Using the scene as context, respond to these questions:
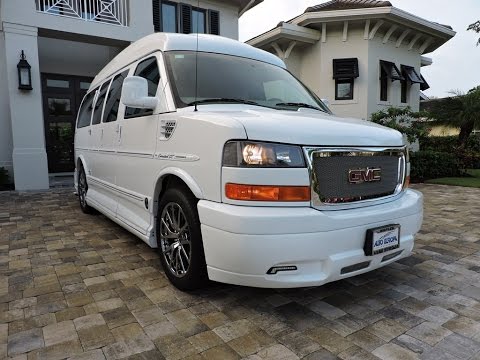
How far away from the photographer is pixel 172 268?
115 inches

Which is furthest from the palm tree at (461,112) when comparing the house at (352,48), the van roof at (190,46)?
the van roof at (190,46)

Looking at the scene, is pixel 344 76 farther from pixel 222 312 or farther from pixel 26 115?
pixel 222 312

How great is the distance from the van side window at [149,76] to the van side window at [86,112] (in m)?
1.93

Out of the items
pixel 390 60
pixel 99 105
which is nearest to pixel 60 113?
pixel 99 105

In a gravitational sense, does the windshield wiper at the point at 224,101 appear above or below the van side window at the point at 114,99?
below

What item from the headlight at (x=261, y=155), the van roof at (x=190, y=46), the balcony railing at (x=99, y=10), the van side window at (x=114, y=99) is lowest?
the headlight at (x=261, y=155)

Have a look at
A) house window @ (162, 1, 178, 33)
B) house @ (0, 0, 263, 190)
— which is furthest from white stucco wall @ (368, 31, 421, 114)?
house window @ (162, 1, 178, 33)

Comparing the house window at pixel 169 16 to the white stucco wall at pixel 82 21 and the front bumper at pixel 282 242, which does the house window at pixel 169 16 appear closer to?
the white stucco wall at pixel 82 21

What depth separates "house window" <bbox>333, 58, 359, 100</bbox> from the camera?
44.9 ft

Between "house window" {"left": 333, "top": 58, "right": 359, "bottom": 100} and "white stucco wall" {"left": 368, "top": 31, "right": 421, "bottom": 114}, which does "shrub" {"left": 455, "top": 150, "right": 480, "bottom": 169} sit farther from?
"house window" {"left": 333, "top": 58, "right": 359, "bottom": 100}

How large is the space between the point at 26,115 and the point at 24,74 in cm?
92

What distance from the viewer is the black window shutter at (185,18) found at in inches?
440

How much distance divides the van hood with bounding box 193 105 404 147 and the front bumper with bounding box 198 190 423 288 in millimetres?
441

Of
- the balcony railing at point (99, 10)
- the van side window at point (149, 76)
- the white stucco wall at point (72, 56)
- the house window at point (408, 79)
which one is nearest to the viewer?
the van side window at point (149, 76)
